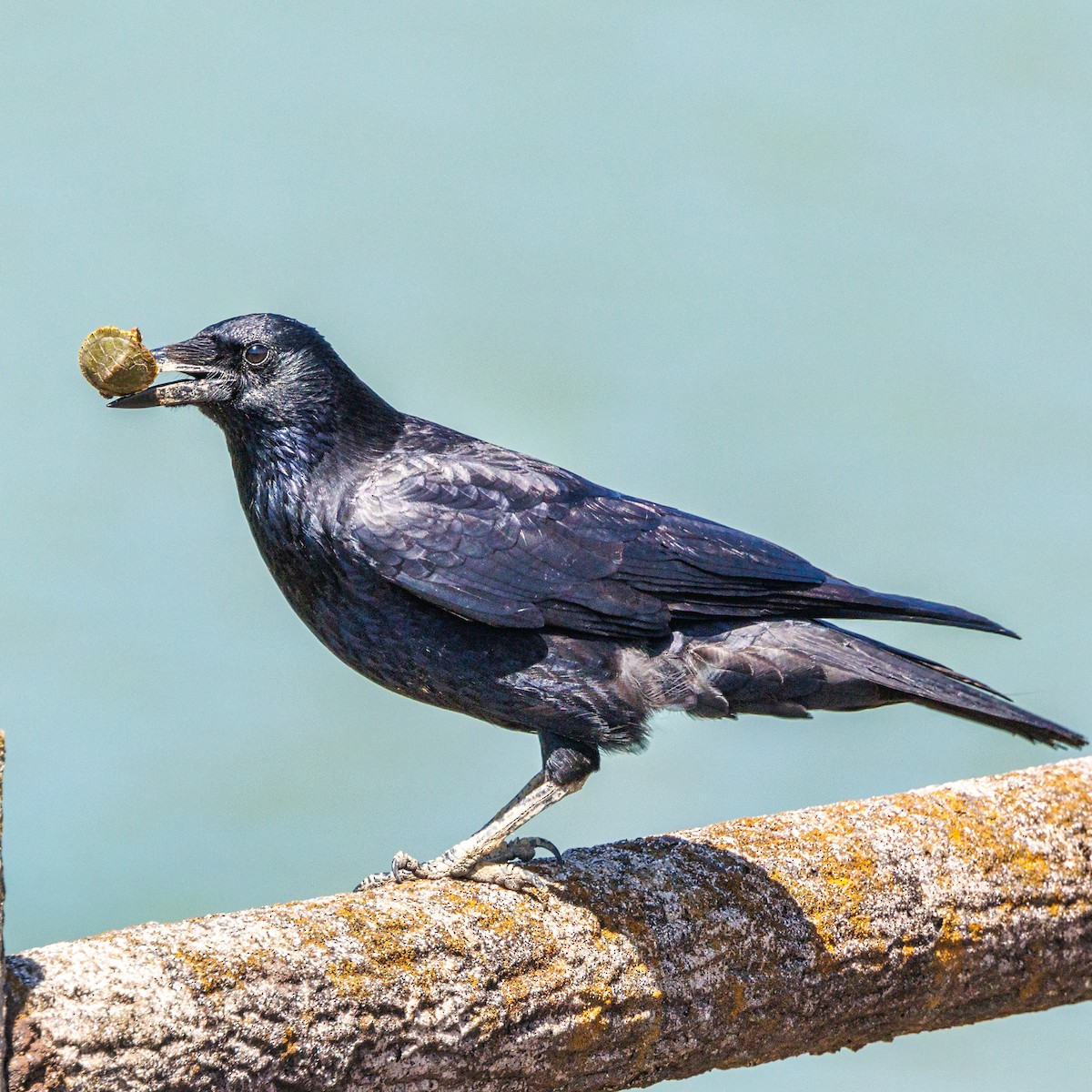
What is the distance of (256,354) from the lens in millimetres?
4871

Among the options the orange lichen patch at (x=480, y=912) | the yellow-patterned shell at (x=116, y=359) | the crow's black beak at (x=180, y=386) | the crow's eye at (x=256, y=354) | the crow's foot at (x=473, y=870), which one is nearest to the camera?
the orange lichen patch at (x=480, y=912)

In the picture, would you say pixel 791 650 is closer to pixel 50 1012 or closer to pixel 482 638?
pixel 482 638

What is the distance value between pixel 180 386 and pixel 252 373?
25cm

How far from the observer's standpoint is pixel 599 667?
181 inches

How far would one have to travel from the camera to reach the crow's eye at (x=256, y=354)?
487 centimetres

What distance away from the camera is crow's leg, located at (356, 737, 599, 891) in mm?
4305

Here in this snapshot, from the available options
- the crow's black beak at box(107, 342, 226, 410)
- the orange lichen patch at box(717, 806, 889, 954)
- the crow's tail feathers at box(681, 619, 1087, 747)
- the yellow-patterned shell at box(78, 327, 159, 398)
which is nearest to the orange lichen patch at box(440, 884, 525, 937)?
the orange lichen patch at box(717, 806, 889, 954)

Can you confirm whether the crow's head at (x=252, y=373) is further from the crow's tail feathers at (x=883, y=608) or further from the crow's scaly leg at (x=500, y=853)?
the crow's tail feathers at (x=883, y=608)

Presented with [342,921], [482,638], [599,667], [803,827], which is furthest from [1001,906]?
[342,921]

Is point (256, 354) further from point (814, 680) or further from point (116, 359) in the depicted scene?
point (814, 680)

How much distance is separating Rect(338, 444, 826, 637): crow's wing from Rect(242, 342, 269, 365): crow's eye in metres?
0.55

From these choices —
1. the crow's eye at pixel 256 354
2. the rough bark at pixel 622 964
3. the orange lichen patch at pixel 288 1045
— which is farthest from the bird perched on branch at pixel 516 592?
the orange lichen patch at pixel 288 1045


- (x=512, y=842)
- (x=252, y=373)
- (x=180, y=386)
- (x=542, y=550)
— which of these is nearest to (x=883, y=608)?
(x=542, y=550)

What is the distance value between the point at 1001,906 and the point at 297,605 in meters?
2.50
